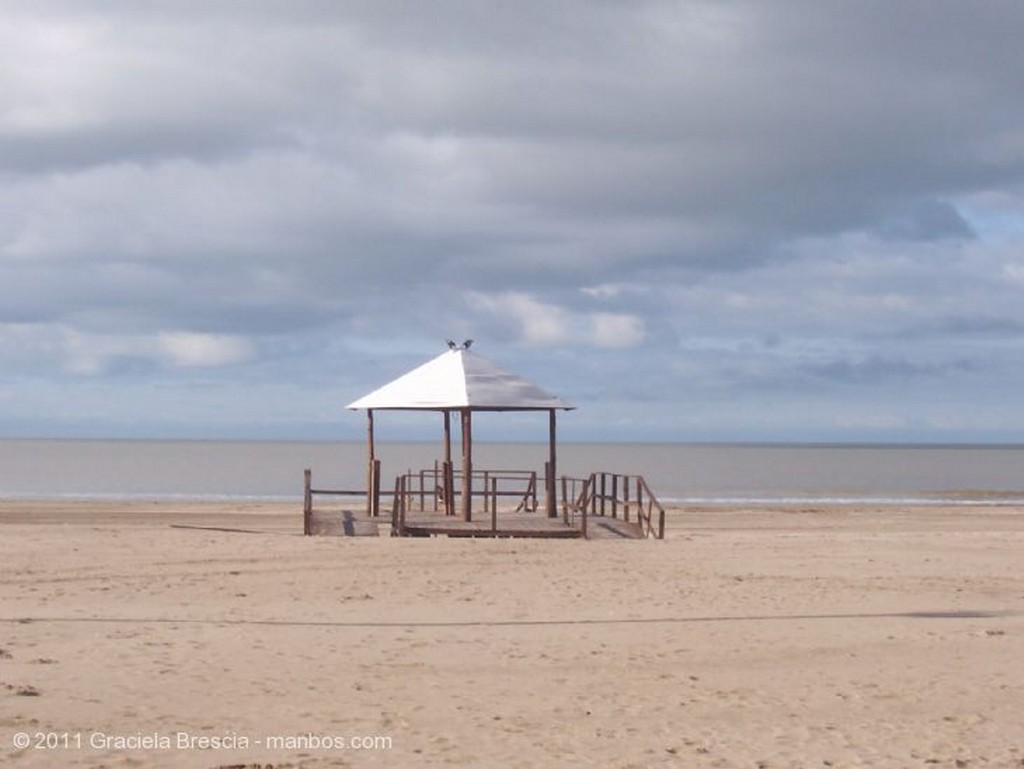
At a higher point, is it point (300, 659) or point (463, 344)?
point (463, 344)

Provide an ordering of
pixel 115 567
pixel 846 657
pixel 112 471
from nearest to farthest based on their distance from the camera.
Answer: pixel 846 657, pixel 115 567, pixel 112 471

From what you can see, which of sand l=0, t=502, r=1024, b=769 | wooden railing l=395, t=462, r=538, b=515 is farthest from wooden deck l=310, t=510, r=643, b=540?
sand l=0, t=502, r=1024, b=769

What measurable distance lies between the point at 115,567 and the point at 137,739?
9415mm

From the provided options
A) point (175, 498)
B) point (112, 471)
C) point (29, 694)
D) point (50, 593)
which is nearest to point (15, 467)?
point (112, 471)

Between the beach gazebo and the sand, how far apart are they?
115 inches

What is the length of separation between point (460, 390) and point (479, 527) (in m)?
2.57

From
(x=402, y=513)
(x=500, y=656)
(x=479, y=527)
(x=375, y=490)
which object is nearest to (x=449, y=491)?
(x=375, y=490)

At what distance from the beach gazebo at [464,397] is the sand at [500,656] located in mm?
2931

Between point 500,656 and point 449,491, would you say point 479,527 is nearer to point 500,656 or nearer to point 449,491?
point 449,491

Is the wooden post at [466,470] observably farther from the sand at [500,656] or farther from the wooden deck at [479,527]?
the sand at [500,656]

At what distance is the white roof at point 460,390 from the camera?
73.0 feet

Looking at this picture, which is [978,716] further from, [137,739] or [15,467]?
[15,467]

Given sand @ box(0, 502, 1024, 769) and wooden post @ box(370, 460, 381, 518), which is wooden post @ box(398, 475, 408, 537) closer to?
sand @ box(0, 502, 1024, 769)

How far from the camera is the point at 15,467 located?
82.6m
